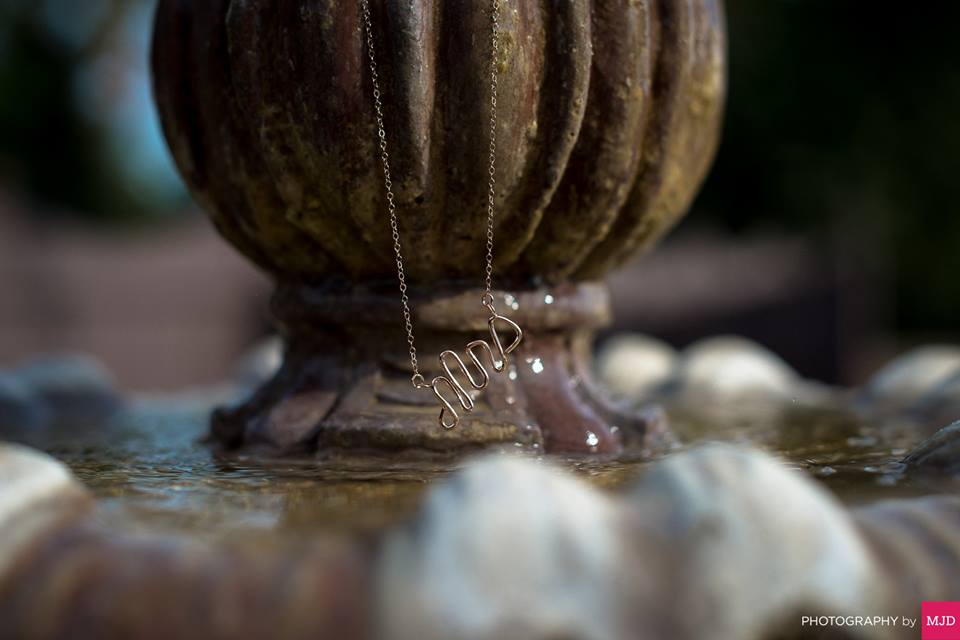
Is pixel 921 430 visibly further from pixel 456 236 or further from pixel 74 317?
pixel 74 317

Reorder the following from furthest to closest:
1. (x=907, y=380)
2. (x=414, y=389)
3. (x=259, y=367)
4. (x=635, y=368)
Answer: (x=635, y=368)
(x=259, y=367)
(x=907, y=380)
(x=414, y=389)

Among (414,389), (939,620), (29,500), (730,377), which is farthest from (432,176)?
(730,377)

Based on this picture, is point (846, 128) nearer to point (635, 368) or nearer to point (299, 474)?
point (635, 368)

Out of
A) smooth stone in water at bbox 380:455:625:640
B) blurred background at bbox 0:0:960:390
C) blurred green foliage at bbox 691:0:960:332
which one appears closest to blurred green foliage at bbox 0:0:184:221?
blurred background at bbox 0:0:960:390

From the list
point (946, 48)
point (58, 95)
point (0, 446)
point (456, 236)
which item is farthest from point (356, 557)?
point (58, 95)

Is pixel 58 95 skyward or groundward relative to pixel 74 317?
skyward

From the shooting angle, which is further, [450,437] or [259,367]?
[259,367]
